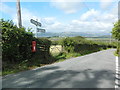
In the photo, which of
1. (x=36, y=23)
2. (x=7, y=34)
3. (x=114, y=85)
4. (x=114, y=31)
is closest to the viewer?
(x=114, y=85)

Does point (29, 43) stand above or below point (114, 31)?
below

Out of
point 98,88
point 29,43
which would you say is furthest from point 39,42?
point 98,88

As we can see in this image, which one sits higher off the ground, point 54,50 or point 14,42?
point 14,42

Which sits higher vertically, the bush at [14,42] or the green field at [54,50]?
the bush at [14,42]

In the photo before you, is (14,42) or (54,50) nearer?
(14,42)

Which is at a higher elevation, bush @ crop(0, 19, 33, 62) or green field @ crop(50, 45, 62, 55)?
bush @ crop(0, 19, 33, 62)

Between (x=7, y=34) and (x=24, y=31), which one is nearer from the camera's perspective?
(x=7, y=34)

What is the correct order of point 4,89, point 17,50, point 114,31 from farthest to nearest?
point 114,31 → point 17,50 → point 4,89

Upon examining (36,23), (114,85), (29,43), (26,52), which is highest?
(36,23)

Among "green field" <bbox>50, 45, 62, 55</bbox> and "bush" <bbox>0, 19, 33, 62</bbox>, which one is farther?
"green field" <bbox>50, 45, 62, 55</bbox>

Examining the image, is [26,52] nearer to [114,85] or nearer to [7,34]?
[7,34]

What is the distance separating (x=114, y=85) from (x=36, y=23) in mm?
7394

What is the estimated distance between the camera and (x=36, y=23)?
403 inches

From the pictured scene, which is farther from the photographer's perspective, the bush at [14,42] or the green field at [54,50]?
the green field at [54,50]
